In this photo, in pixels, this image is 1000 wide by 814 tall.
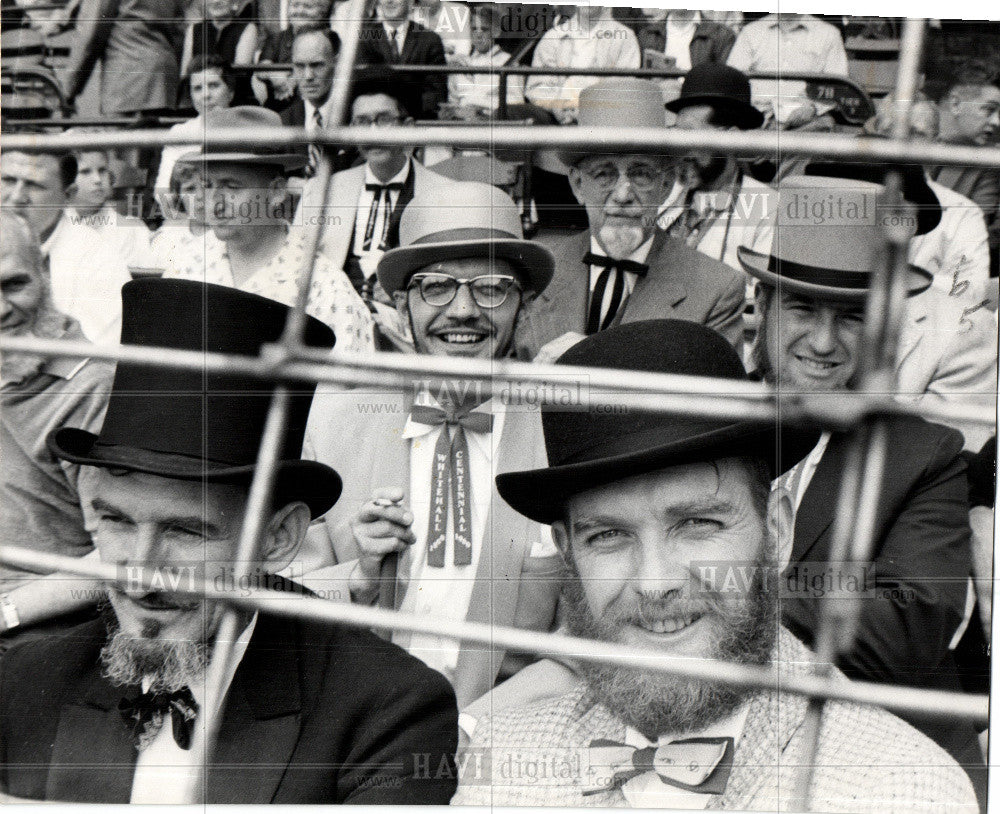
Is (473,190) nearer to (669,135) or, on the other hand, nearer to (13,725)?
(669,135)

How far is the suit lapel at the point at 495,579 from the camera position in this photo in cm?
446

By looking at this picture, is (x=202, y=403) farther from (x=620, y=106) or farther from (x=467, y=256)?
(x=620, y=106)

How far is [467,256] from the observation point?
174 inches

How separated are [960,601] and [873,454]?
103 inches

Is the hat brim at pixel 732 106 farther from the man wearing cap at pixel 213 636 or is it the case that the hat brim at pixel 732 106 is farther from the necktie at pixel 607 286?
the man wearing cap at pixel 213 636

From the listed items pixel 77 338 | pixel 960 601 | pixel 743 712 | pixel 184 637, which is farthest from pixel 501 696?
pixel 77 338

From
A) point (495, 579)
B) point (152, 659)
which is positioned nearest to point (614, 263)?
point (495, 579)

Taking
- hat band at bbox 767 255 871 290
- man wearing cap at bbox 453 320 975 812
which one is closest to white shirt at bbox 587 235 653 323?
man wearing cap at bbox 453 320 975 812

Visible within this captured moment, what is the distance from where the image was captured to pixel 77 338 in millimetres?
4590

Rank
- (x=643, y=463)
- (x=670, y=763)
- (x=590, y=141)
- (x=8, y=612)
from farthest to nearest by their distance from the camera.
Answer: (x=8, y=612)
(x=670, y=763)
(x=643, y=463)
(x=590, y=141)

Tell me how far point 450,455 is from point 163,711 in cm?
143

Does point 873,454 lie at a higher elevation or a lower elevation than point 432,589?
higher

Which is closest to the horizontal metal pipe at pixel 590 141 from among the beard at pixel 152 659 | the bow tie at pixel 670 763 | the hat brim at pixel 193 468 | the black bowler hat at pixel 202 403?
the black bowler hat at pixel 202 403

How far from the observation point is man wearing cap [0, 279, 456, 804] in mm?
4461
